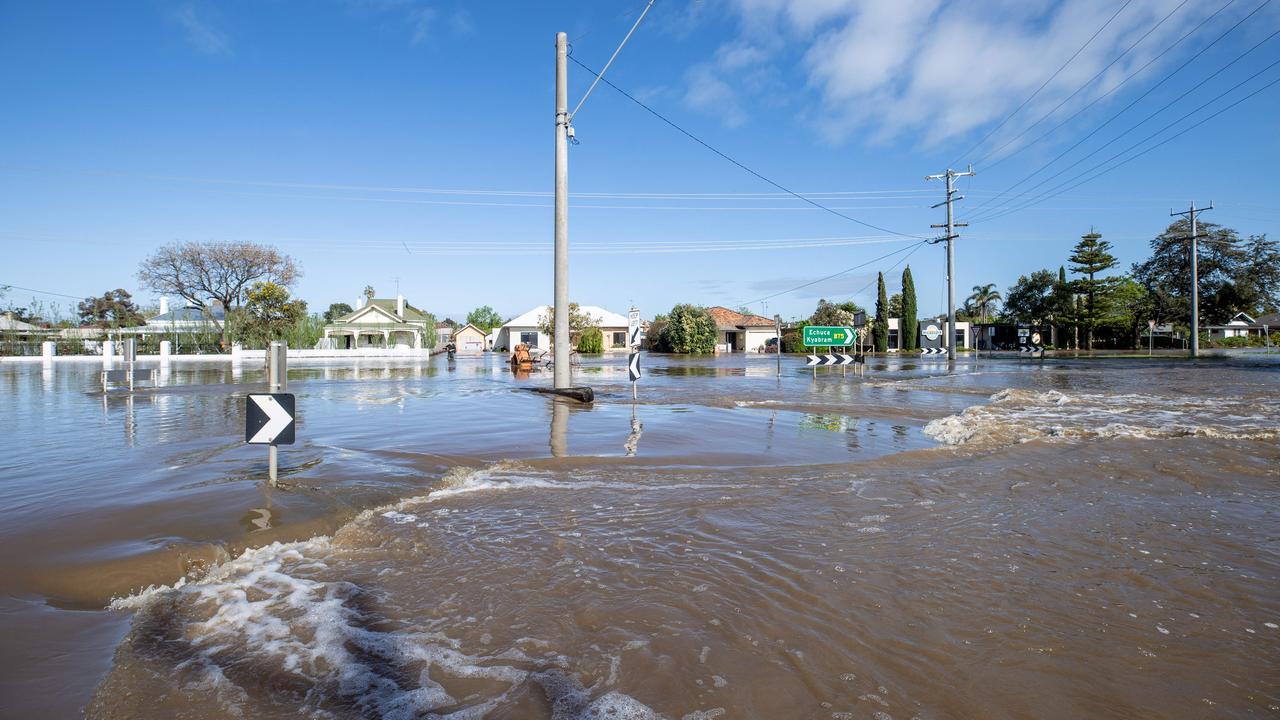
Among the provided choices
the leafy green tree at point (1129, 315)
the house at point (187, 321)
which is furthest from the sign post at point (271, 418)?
the leafy green tree at point (1129, 315)

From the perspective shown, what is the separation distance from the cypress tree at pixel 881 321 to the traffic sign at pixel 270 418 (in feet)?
210

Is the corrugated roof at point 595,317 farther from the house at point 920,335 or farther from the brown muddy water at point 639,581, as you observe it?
the brown muddy water at point 639,581

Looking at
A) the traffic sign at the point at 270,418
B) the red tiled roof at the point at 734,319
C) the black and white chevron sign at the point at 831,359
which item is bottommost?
the traffic sign at the point at 270,418

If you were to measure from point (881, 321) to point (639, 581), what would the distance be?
69.4 m

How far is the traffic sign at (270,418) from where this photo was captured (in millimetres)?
A: 5773

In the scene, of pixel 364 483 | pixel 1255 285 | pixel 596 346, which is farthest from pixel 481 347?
pixel 1255 285

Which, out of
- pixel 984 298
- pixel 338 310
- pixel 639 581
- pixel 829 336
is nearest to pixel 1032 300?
pixel 984 298

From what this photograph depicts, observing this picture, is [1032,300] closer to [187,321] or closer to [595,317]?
[595,317]

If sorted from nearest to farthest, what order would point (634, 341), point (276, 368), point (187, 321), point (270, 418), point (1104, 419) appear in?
point (276, 368), point (270, 418), point (1104, 419), point (634, 341), point (187, 321)

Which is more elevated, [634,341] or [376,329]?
[376,329]

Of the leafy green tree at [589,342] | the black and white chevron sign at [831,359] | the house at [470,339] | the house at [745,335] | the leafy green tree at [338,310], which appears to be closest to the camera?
the black and white chevron sign at [831,359]

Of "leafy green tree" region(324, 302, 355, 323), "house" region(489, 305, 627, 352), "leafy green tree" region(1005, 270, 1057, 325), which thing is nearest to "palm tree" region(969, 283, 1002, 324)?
"leafy green tree" region(1005, 270, 1057, 325)

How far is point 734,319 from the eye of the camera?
83.9 metres

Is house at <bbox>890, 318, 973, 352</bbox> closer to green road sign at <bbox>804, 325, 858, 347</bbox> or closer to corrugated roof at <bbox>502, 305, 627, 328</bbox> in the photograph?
corrugated roof at <bbox>502, 305, 627, 328</bbox>
